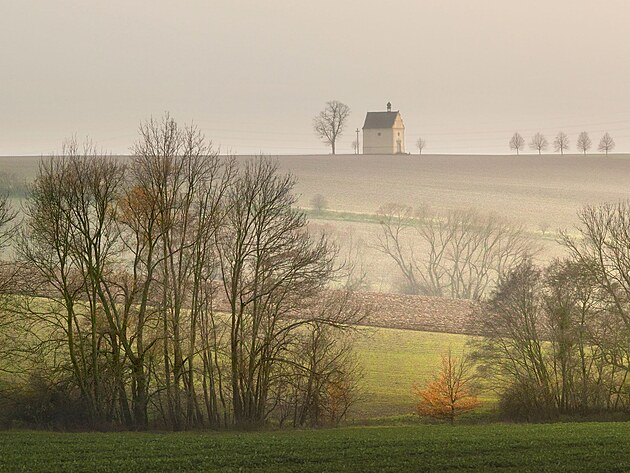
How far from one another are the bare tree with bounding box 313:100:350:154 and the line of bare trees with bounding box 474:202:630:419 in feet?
213

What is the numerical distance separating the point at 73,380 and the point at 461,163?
72521mm

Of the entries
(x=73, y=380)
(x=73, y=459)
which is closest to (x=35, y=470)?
(x=73, y=459)

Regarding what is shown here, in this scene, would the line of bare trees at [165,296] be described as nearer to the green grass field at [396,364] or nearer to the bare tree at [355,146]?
the green grass field at [396,364]

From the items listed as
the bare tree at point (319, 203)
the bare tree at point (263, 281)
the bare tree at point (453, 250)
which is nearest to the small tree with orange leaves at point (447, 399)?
the bare tree at point (263, 281)

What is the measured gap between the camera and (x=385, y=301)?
57125mm

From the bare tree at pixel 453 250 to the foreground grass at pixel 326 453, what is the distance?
1585 inches

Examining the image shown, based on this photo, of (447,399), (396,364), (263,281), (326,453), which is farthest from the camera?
(396,364)

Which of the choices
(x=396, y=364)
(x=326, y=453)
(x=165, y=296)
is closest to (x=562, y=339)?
(x=396, y=364)

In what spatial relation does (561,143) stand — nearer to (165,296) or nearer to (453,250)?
(453,250)

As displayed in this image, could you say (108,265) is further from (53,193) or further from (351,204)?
(351,204)

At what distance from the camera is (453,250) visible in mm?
67000

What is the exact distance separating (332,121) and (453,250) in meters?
42.3

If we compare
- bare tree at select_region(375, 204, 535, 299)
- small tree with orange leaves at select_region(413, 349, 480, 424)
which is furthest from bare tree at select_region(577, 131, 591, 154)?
small tree with orange leaves at select_region(413, 349, 480, 424)

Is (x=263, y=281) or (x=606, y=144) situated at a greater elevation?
(x=606, y=144)
